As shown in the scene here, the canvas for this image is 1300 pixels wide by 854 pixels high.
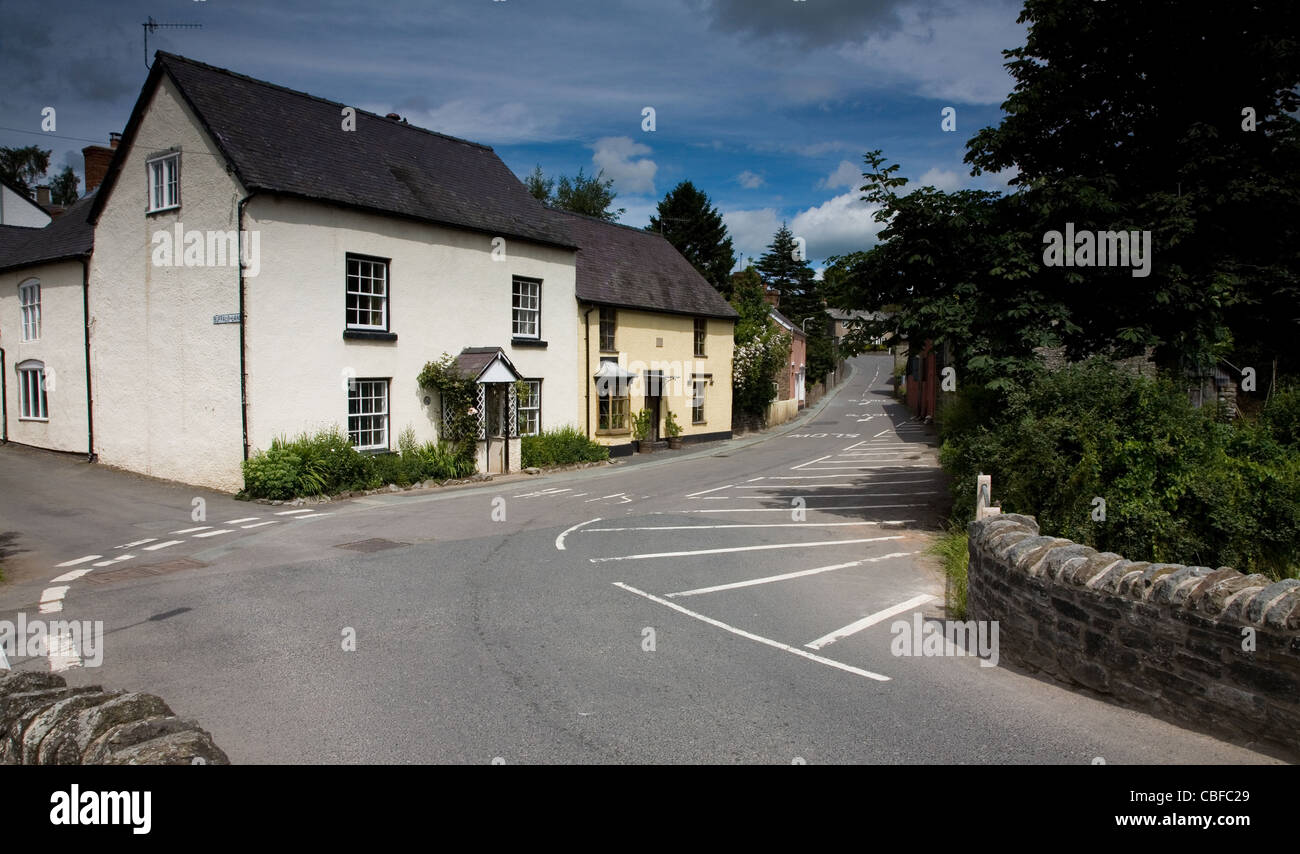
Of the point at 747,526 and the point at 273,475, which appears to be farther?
the point at 273,475

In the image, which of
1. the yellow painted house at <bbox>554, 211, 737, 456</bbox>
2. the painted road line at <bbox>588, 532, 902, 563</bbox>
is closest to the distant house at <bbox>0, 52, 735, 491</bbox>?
the yellow painted house at <bbox>554, 211, 737, 456</bbox>

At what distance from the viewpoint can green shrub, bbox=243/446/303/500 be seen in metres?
16.7

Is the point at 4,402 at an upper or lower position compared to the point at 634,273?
lower

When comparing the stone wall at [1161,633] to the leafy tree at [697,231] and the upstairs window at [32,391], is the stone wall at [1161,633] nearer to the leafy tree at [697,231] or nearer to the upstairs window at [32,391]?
the upstairs window at [32,391]

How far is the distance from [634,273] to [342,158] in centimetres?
1312

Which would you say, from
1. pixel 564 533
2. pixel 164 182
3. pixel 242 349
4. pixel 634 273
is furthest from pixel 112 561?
pixel 634 273

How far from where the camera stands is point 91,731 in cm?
419

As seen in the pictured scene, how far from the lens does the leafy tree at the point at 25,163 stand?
5575cm

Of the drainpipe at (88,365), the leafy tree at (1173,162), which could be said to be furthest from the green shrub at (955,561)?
the drainpipe at (88,365)

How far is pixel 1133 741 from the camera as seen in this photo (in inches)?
216

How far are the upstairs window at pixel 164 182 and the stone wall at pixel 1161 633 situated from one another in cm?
1895

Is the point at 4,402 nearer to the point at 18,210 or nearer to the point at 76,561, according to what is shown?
the point at 18,210
